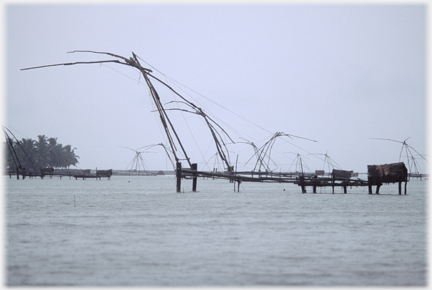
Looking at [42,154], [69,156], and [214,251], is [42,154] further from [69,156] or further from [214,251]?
[214,251]

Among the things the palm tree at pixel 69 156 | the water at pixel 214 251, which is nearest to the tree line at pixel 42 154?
the palm tree at pixel 69 156

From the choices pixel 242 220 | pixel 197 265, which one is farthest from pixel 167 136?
pixel 197 265

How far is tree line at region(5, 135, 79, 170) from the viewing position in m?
96.9

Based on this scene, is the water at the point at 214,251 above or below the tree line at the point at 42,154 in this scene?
below

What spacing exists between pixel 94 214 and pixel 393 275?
10.1 m

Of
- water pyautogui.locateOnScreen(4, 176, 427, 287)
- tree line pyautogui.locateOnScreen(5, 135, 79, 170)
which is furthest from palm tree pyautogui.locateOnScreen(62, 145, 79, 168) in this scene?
water pyautogui.locateOnScreen(4, 176, 427, 287)

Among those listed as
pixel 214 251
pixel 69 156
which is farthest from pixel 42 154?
pixel 214 251

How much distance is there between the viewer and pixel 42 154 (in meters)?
99.1

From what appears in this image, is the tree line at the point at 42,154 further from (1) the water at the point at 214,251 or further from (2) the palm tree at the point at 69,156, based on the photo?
(1) the water at the point at 214,251

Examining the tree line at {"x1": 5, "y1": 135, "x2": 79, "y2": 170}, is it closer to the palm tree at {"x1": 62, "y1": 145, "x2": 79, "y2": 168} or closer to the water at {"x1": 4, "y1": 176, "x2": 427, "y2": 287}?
the palm tree at {"x1": 62, "y1": 145, "x2": 79, "y2": 168}

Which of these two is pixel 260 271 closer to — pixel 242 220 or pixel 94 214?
pixel 242 220

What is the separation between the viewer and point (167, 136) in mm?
21031

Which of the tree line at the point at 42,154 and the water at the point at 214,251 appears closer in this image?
the water at the point at 214,251

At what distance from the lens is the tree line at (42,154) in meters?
96.9
